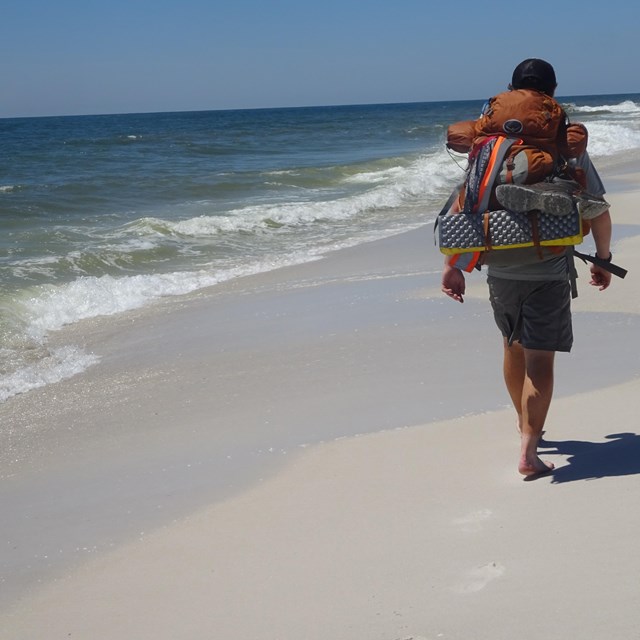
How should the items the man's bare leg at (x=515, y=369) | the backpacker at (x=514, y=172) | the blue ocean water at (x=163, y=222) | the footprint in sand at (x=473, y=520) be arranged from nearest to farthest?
the footprint in sand at (x=473, y=520), the backpacker at (x=514, y=172), the man's bare leg at (x=515, y=369), the blue ocean water at (x=163, y=222)

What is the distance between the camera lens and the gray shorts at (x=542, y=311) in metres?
3.67

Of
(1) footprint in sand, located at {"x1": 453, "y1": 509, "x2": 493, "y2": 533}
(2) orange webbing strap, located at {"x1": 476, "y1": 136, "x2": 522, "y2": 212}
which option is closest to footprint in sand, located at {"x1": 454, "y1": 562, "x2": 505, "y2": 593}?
(1) footprint in sand, located at {"x1": 453, "y1": 509, "x2": 493, "y2": 533}

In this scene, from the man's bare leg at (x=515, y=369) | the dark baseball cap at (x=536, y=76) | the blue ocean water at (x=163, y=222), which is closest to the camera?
the dark baseball cap at (x=536, y=76)

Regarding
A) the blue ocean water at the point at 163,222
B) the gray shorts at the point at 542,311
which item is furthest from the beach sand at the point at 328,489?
the blue ocean water at the point at 163,222

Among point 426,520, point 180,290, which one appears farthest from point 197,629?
point 180,290

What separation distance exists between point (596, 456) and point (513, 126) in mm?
1357

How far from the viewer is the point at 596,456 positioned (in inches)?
151

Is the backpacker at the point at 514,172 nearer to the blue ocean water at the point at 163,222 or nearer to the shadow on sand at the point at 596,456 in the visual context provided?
the blue ocean water at the point at 163,222

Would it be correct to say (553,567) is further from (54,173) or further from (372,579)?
(54,173)

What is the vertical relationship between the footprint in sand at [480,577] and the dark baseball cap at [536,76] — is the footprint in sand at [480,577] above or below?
below

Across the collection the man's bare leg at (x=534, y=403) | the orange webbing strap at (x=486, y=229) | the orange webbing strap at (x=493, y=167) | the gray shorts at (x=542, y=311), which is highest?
the orange webbing strap at (x=493, y=167)

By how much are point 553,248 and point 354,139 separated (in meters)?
41.5

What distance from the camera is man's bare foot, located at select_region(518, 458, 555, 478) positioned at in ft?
12.1

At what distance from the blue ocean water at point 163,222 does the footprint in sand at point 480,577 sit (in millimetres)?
1489
